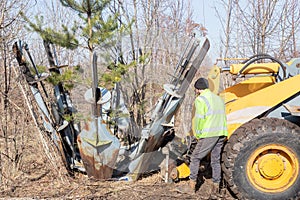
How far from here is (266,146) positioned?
13.3 ft

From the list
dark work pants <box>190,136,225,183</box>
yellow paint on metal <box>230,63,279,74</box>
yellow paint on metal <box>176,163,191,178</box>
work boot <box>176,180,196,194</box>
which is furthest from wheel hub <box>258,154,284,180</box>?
yellow paint on metal <box>230,63,279,74</box>

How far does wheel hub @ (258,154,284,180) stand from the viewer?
13.4 feet

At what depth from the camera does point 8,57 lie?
483 cm

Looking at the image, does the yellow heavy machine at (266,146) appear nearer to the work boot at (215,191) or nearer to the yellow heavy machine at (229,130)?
the yellow heavy machine at (229,130)

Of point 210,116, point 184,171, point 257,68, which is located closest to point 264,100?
point 210,116

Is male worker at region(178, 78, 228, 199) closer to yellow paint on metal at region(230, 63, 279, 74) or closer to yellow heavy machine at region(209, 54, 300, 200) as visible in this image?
yellow heavy machine at region(209, 54, 300, 200)

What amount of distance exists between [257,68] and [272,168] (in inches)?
65.7

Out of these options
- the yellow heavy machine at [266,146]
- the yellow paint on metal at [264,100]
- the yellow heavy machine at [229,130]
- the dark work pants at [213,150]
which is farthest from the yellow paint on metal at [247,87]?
the dark work pants at [213,150]

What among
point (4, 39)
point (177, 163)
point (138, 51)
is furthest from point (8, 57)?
point (177, 163)

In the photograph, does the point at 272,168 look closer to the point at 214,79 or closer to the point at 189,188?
the point at 189,188

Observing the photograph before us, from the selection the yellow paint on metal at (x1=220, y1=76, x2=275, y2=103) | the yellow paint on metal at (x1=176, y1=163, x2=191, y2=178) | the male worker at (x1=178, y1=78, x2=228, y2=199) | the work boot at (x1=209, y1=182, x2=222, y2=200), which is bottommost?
the work boot at (x1=209, y1=182, x2=222, y2=200)

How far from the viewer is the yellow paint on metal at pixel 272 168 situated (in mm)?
4059

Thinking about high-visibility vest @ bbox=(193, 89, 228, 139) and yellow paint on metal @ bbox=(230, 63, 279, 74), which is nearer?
high-visibility vest @ bbox=(193, 89, 228, 139)

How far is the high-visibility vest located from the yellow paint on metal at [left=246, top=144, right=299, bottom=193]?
0.50 metres
